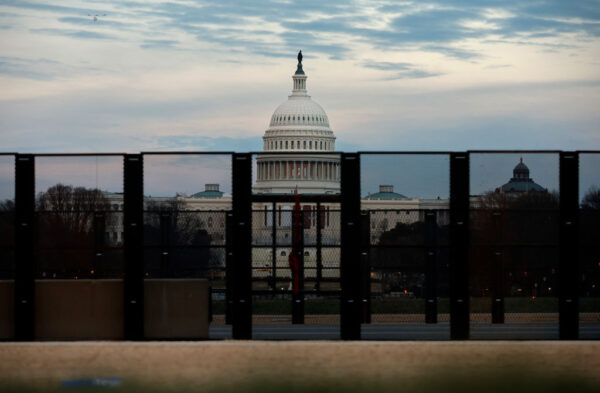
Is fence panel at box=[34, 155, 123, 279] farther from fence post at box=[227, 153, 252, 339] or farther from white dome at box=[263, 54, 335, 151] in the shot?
white dome at box=[263, 54, 335, 151]

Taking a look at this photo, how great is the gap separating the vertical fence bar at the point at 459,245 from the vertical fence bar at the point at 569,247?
122 cm

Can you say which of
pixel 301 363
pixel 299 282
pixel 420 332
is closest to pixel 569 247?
pixel 420 332

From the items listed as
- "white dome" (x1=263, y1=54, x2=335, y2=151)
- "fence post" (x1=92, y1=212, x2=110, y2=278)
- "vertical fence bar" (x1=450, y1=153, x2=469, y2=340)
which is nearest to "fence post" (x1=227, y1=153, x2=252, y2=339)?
"fence post" (x1=92, y1=212, x2=110, y2=278)

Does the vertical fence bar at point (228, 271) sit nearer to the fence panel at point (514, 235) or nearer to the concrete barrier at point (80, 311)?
the concrete barrier at point (80, 311)

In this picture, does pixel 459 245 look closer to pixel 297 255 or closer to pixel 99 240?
pixel 297 255

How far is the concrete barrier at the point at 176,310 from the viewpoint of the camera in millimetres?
12875

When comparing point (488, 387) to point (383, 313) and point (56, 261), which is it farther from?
point (383, 313)

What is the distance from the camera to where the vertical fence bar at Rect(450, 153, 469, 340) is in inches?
504

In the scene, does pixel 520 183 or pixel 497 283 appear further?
pixel 497 283

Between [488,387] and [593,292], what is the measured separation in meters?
3.82

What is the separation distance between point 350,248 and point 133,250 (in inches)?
108

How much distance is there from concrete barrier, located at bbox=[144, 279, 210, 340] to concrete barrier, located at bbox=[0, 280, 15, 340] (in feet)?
5.66

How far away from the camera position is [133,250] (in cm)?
1291

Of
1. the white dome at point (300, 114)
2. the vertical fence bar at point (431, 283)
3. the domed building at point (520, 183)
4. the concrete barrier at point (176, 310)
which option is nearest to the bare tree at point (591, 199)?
the domed building at point (520, 183)
